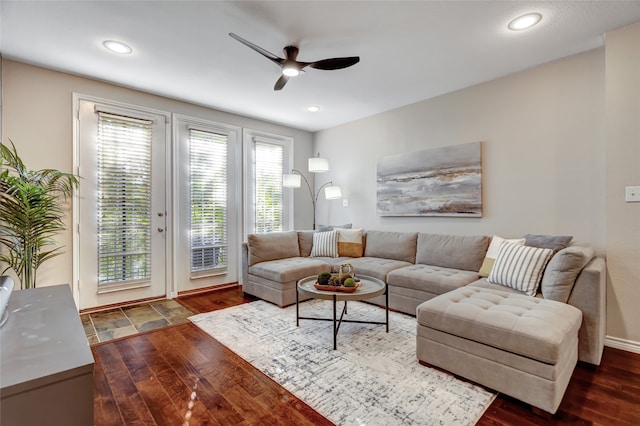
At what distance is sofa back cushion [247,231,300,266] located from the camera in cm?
395

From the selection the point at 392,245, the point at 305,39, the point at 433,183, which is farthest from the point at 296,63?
the point at 392,245

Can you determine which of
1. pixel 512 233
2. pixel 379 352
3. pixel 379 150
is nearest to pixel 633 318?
pixel 512 233

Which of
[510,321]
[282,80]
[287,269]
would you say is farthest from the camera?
[287,269]

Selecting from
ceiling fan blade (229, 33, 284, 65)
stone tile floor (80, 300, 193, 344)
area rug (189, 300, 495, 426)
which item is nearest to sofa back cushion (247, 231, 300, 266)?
area rug (189, 300, 495, 426)

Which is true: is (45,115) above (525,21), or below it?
below

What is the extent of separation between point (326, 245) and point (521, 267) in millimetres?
2391

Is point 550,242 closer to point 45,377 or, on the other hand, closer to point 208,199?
point 45,377

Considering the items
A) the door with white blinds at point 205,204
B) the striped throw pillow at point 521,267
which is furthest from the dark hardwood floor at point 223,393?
the door with white blinds at point 205,204

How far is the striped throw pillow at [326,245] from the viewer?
425cm

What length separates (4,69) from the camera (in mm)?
2906

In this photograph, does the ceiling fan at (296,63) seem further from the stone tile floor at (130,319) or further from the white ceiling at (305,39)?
the stone tile floor at (130,319)

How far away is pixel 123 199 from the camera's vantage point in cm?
359

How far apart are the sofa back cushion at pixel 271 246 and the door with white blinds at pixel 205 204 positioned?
2.38 feet

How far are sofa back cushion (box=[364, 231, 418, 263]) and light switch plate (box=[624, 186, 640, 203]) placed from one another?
1.98m
